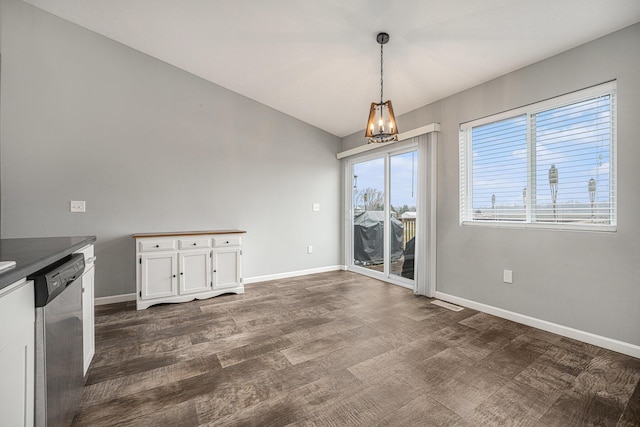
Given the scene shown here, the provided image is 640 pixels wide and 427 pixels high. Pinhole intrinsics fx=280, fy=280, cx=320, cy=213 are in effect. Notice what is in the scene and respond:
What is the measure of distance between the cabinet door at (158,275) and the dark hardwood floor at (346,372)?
0.93ft

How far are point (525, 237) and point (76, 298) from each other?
145 inches

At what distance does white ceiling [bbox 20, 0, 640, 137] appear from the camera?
2.28 metres

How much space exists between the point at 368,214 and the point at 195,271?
292cm

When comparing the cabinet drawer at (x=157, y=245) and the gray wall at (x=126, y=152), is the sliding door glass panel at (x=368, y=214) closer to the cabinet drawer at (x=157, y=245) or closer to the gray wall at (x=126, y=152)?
the gray wall at (x=126, y=152)

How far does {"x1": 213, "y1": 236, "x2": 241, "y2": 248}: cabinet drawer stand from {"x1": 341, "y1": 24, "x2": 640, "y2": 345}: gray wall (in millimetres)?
2703

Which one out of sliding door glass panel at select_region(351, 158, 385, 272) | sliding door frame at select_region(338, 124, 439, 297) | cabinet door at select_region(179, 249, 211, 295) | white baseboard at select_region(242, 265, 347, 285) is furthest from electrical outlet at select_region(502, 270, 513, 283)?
cabinet door at select_region(179, 249, 211, 295)

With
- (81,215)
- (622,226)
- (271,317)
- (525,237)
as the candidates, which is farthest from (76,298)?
(622,226)

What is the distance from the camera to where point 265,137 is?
4.56 m

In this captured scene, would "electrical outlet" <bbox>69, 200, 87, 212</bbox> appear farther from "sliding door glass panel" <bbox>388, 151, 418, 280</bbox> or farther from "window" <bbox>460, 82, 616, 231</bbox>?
"window" <bbox>460, 82, 616, 231</bbox>

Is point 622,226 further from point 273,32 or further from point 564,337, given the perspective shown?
point 273,32

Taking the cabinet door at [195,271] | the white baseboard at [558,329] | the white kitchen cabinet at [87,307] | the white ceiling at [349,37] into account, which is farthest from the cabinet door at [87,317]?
the white baseboard at [558,329]

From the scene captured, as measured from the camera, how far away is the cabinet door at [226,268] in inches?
145

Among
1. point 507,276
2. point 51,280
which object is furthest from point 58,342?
point 507,276

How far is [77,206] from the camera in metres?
3.29
